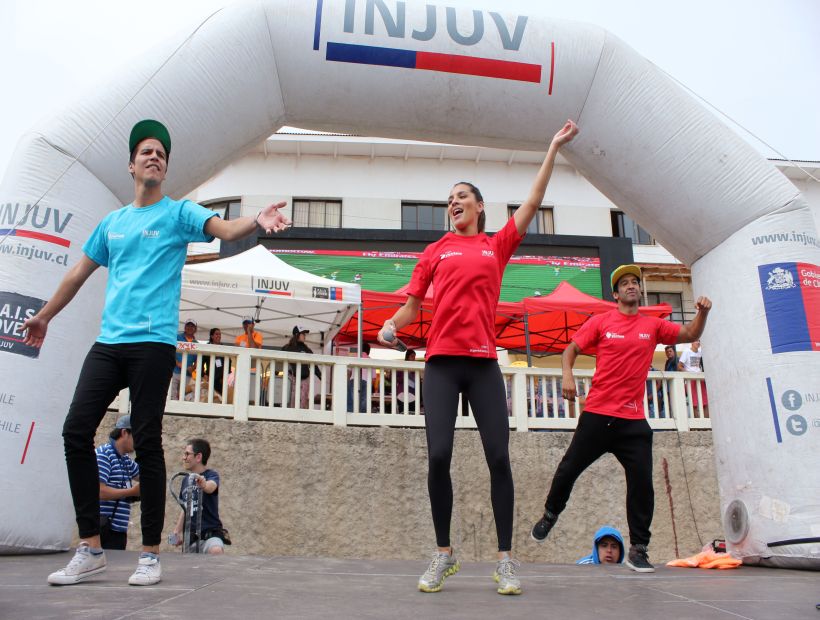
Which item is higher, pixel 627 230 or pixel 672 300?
pixel 627 230

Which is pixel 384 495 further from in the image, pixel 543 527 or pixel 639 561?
pixel 639 561

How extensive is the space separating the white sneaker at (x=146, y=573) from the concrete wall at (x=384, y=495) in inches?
202

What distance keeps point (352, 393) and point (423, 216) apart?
1405cm

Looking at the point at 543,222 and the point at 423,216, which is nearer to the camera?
the point at 423,216

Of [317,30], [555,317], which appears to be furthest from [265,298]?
[317,30]

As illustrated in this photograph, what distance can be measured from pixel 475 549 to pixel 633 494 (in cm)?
447

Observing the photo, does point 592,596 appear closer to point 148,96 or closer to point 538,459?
point 148,96

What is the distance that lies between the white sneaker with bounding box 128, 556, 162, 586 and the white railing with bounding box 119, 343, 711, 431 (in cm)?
568

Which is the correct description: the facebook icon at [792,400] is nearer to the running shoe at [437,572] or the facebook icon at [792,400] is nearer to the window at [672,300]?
the running shoe at [437,572]

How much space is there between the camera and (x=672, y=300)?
23484 mm

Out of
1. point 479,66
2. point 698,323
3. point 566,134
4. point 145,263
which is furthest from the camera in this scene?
point 479,66

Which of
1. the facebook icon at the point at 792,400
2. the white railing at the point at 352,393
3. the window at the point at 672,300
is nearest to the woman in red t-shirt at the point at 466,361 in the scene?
the facebook icon at the point at 792,400

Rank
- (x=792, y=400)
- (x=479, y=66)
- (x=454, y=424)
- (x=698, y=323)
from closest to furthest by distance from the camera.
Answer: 1. (x=454, y=424)
2. (x=698, y=323)
3. (x=792, y=400)
4. (x=479, y=66)

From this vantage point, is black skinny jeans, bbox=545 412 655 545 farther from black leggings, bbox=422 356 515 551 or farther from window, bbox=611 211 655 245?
window, bbox=611 211 655 245
